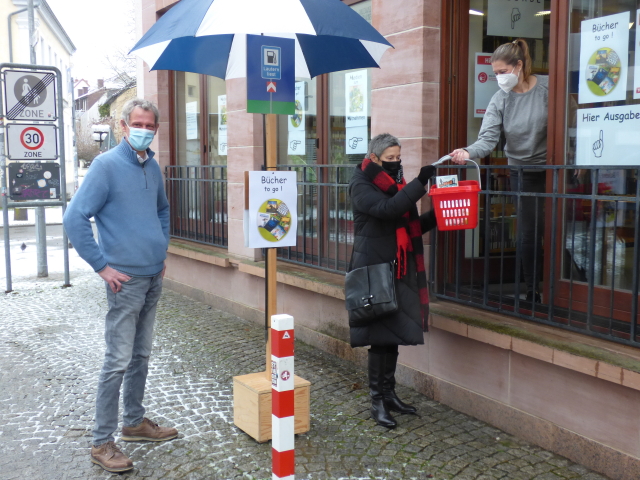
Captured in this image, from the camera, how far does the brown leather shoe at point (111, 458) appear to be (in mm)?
3986

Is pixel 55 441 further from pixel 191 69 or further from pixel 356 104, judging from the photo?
pixel 356 104

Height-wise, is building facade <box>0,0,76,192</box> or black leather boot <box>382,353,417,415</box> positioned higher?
building facade <box>0,0,76,192</box>

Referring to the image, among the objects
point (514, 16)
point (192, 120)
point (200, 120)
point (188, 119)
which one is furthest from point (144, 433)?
point (188, 119)

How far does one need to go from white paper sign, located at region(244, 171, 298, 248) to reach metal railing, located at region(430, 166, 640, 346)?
1271mm

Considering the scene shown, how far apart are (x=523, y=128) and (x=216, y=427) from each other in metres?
2.99

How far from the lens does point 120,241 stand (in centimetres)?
412

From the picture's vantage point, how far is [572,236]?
4.48 metres

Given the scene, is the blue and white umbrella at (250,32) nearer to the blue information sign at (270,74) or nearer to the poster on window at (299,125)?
the blue information sign at (270,74)

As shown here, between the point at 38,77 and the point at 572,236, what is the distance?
8.50 metres

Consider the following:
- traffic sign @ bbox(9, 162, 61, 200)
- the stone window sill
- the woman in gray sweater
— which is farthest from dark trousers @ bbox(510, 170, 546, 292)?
traffic sign @ bbox(9, 162, 61, 200)

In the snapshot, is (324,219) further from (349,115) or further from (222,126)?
(222,126)

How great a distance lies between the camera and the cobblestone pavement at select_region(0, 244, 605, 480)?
4.05 metres

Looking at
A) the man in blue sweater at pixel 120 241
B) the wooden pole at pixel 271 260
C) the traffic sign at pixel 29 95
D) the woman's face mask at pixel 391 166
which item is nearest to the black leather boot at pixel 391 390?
the wooden pole at pixel 271 260

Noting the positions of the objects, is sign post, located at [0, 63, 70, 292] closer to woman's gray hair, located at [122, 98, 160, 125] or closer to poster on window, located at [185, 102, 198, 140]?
poster on window, located at [185, 102, 198, 140]
